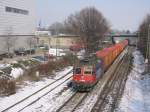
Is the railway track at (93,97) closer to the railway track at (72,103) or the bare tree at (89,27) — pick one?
the railway track at (72,103)

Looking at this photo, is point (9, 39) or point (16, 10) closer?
point (9, 39)

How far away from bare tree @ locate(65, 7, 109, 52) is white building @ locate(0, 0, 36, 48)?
45.6 feet

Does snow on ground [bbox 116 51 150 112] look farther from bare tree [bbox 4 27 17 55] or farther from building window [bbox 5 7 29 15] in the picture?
building window [bbox 5 7 29 15]

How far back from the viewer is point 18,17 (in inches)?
3051

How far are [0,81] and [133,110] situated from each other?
12.4 metres

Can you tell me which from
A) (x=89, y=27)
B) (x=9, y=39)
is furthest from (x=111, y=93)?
(x=89, y=27)

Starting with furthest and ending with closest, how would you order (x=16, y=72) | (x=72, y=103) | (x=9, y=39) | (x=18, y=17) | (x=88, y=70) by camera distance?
(x=18, y=17), (x=9, y=39), (x=16, y=72), (x=88, y=70), (x=72, y=103)

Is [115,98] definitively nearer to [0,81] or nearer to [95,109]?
[95,109]

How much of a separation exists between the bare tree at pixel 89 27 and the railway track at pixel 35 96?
39.2m

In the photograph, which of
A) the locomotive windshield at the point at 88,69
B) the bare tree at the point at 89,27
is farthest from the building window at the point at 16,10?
the locomotive windshield at the point at 88,69

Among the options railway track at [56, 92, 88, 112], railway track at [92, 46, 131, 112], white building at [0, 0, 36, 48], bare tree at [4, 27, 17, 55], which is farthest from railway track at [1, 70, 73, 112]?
white building at [0, 0, 36, 48]

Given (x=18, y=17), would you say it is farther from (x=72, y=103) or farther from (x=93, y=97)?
(x=72, y=103)

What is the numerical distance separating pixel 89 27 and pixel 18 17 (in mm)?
19971

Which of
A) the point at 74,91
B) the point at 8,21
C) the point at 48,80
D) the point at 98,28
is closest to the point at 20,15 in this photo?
the point at 8,21
